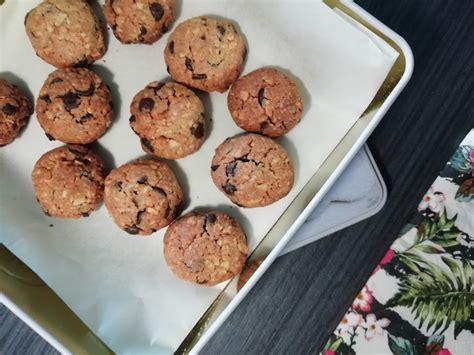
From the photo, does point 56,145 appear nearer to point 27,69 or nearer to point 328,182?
point 27,69

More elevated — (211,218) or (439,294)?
(439,294)

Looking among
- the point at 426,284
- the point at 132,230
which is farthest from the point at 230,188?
the point at 426,284

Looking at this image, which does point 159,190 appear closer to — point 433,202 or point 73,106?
point 73,106

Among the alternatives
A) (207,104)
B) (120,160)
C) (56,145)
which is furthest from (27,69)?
(207,104)

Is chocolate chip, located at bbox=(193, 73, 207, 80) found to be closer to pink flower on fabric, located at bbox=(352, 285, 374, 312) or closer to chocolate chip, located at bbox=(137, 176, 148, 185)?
chocolate chip, located at bbox=(137, 176, 148, 185)

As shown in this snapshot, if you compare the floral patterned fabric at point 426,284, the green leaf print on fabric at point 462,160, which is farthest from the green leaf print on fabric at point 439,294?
the green leaf print on fabric at point 462,160

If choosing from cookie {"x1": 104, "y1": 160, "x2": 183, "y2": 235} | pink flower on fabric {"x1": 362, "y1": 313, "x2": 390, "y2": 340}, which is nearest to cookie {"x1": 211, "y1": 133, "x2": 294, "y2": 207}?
cookie {"x1": 104, "y1": 160, "x2": 183, "y2": 235}
